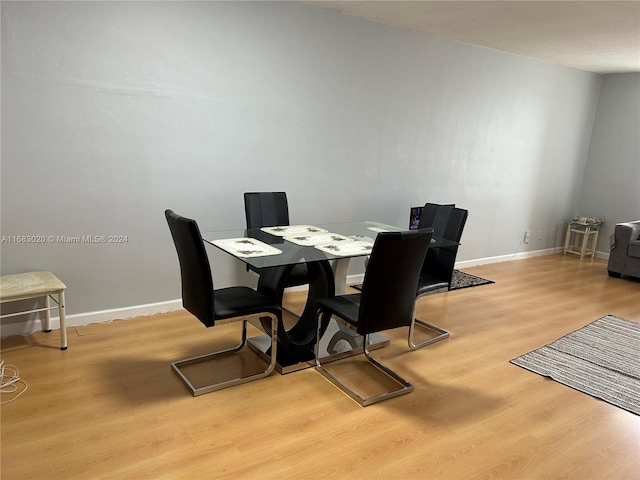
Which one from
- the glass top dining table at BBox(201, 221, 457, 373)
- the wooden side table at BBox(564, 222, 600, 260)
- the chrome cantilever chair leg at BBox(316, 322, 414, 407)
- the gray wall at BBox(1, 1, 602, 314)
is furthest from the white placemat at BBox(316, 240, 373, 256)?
the wooden side table at BBox(564, 222, 600, 260)

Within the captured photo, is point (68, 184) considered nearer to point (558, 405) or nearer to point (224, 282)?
point (224, 282)

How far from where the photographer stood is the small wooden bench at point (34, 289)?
2639 millimetres

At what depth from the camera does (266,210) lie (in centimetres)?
364

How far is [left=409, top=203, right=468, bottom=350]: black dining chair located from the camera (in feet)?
10.6

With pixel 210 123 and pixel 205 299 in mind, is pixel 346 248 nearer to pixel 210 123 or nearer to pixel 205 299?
pixel 205 299

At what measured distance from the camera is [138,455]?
1.99 m

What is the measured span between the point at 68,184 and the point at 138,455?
1862 millimetres

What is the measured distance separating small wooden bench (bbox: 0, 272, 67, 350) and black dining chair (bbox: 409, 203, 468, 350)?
2.18m

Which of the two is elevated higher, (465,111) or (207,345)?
(465,111)

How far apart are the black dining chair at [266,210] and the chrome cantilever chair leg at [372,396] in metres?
0.78

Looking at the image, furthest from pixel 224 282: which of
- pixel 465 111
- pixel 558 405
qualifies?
pixel 465 111

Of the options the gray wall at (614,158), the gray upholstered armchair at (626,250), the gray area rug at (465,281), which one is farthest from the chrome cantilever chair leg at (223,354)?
the gray wall at (614,158)

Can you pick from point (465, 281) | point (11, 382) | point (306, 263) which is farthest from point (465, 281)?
point (11, 382)

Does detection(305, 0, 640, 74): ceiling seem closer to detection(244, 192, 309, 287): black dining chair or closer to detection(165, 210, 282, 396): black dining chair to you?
detection(244, 192, 309, 287): black dining chair
